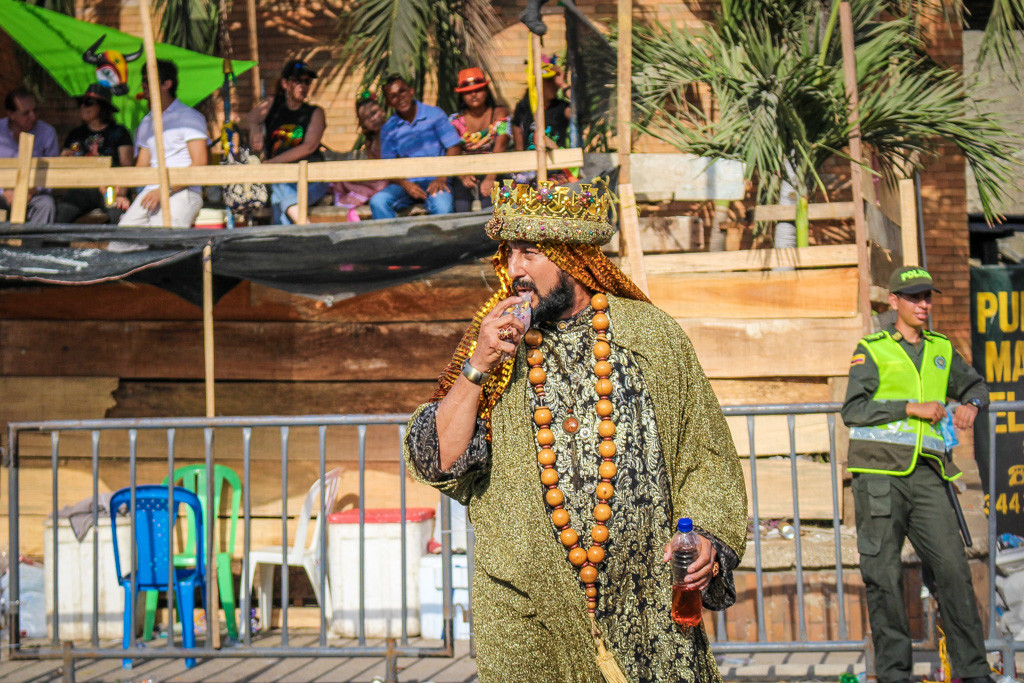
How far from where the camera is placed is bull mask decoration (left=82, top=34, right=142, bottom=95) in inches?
317

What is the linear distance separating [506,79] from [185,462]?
4.52m

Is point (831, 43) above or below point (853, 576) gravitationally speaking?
above

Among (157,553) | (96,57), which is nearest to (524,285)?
(157,553)

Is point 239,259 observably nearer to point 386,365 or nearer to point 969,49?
point 386,365

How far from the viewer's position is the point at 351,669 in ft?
18.5

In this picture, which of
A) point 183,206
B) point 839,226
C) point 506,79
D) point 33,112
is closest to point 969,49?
point 839,226

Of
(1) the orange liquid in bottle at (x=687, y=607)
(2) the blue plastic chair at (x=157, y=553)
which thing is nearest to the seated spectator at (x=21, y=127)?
(2) the blue plastic chair at (x=157, y=553)

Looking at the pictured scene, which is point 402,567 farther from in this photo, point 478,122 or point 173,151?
point 173,151

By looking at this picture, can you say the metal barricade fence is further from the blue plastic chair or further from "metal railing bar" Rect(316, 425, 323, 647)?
the blue plastic chair

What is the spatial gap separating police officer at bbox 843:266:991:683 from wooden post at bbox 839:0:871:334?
1386mm

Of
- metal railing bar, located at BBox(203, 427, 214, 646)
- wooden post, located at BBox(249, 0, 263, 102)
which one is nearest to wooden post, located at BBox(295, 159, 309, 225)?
metal railing bar, located at BBox(203, 427, 214, 646)

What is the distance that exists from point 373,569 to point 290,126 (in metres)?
3.55

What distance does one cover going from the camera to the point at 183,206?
22.7 ft

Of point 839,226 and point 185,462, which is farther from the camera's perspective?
point 839,226
